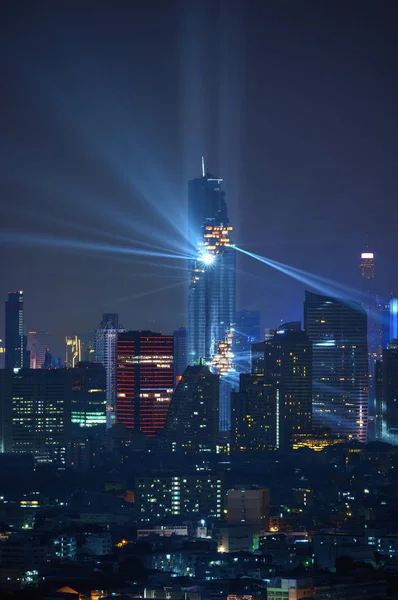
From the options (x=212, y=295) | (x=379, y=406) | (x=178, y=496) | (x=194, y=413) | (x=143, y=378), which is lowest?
(x=178, y=496)

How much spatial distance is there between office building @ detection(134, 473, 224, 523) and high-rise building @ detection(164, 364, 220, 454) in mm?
8426

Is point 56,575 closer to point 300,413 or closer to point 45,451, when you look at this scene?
point 45,451

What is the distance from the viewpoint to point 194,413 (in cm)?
4238

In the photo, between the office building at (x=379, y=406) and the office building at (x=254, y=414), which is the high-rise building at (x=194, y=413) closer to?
the office building at (x=254, y=414)

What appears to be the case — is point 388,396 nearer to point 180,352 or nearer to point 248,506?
point 180,352

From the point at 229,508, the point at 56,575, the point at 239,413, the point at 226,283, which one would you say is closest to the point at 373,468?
the point at 239,413

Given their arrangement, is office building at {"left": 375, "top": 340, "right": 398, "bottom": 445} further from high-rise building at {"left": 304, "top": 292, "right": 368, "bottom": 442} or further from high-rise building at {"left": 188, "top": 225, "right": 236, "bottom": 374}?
high-rise building at {"left": 188, "top": 225, "right": 236, "bottom": 374}

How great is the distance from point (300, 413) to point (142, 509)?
12826 millimetres

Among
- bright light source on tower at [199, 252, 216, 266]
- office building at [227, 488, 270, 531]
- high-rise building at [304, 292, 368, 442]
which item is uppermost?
bright light source on tower at [199, 252, 216, 266]

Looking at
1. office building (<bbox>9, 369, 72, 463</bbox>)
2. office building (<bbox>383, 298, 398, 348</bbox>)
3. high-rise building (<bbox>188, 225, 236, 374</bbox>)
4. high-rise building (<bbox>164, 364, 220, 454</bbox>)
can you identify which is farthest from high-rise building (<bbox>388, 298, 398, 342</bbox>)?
office building (<bbox>9, 369, 72, 463</bbox>)

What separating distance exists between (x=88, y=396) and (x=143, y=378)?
1.82 m

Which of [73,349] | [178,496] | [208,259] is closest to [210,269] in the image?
[208,259]

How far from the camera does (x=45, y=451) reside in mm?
41688

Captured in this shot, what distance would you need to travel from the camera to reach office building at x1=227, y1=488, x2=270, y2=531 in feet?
95.9
